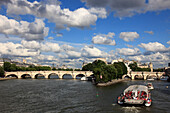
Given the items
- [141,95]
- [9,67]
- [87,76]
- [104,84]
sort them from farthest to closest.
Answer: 1. [9,67]
2. [87,76]
3. [104,84]
4. [141,95]

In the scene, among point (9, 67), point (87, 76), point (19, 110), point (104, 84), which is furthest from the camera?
point (9, 67)

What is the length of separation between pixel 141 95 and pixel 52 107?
65.9ft

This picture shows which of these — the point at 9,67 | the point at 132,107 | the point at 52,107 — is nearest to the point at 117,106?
the point at 132,107

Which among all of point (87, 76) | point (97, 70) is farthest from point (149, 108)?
point (87, 76)

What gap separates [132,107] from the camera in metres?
39.5

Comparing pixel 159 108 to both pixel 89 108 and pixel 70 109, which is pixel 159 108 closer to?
pixel 89 108

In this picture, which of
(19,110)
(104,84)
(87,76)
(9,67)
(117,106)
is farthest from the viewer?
(9,67)

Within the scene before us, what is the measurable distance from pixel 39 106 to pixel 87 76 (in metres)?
91.9

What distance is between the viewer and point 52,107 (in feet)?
131

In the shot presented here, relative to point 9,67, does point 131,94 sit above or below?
below

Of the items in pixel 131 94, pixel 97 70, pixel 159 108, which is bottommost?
pixel 159 108

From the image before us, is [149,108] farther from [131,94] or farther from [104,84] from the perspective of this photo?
[104,84]

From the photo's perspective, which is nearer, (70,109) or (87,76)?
(70,109)

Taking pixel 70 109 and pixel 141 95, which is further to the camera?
pixel 141 95
